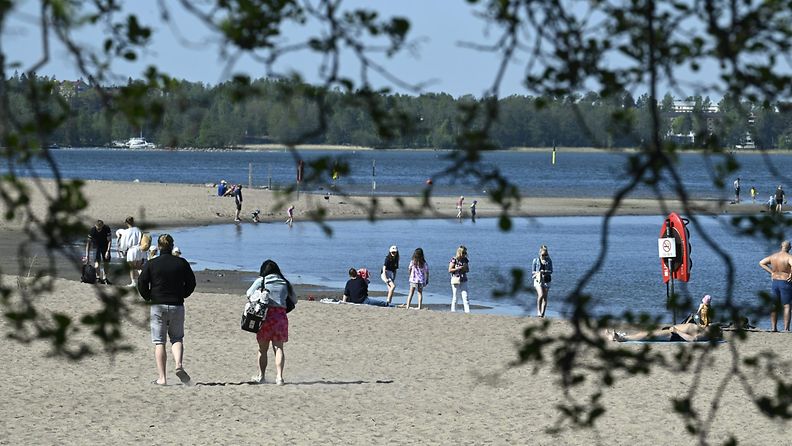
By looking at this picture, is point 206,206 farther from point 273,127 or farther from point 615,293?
point 273,127

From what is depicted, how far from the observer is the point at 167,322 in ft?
46.2

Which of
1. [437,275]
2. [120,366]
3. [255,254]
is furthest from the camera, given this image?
[255,254]

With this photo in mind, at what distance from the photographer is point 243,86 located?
3.98m

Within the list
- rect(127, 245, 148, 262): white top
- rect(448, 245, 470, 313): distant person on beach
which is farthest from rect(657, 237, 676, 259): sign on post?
rect(127, 245, 148, 262): white top

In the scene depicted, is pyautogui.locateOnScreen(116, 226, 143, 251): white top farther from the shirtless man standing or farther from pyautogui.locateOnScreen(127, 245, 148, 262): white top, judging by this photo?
the shirtless man standing

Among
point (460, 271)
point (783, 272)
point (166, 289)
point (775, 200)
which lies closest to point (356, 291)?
point (460, 271)

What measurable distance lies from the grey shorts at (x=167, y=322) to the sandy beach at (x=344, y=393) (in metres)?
0.62

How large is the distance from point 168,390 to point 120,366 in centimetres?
195

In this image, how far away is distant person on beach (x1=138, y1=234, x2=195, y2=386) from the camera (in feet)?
44.2

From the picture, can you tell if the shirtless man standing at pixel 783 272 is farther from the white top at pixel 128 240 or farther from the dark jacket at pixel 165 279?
the dark jacket at pixel 165 279

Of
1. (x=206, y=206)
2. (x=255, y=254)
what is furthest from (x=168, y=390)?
(x=206, y=206)

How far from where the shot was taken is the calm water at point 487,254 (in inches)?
1298

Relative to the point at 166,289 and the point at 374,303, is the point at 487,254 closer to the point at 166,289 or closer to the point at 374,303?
the point at 374,303

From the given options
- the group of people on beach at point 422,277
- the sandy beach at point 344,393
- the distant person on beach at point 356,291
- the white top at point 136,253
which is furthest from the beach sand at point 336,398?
the distant person on beach at point 356,291
